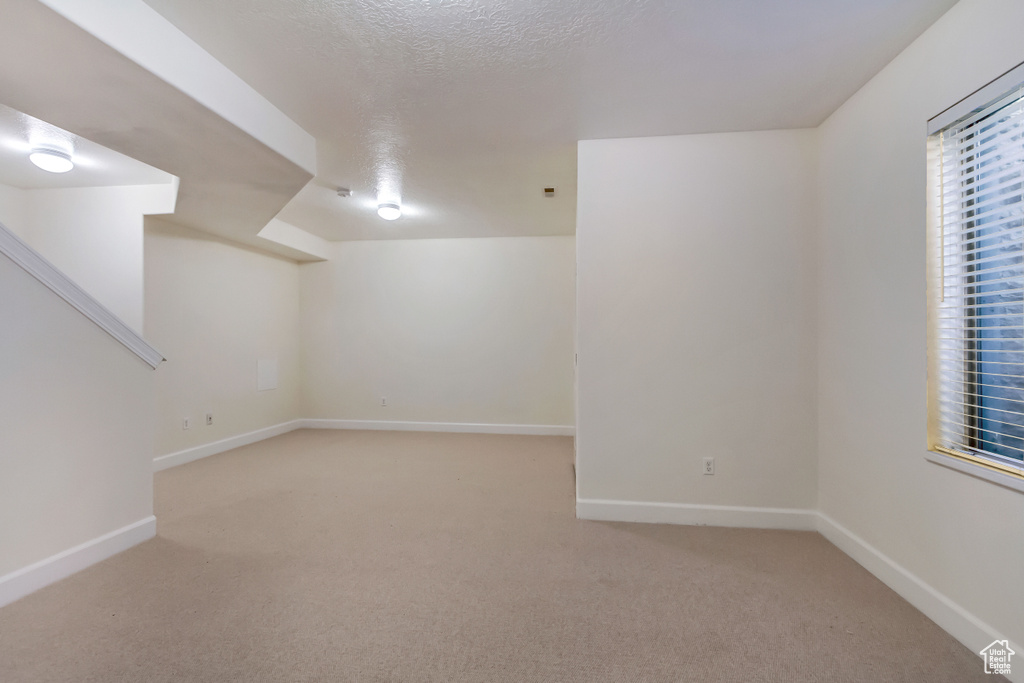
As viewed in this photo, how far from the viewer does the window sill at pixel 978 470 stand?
1.50 metres

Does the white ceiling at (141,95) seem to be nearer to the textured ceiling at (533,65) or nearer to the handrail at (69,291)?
the textured ceiling at (533,65)

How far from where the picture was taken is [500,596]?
198 centimetres

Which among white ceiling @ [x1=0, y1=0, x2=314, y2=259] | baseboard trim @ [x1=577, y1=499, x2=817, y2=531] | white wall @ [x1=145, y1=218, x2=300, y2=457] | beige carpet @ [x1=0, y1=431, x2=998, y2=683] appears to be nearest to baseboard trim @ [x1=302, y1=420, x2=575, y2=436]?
white wall @ [x1=145, y1=218, x2=300, y2=457]

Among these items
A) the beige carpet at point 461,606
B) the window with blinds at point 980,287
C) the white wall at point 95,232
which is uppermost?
the white wall at point 95,232

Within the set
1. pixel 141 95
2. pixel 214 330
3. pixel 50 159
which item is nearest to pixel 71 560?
pixel 141 95

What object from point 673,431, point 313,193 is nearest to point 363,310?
point 313,193

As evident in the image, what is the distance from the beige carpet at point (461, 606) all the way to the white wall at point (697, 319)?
0.38 meters

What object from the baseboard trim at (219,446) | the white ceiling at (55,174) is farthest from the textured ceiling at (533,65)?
the baseboard trim at (219,446)

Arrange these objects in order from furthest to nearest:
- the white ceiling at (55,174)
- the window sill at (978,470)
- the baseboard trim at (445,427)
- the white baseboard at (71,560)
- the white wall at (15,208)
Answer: the baseboard trim at (445,427) < the white wall at (15,208) < the white ceiling at (55,174) < the white baseboard at (71,560) < the window sill at (978,470)

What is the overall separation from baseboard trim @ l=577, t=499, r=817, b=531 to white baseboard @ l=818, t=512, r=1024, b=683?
0.17m

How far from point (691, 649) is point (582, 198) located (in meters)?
2.52

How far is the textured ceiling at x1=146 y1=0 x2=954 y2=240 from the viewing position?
5.65 feet

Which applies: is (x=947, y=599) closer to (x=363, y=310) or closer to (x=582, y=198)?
(x=582, y=198)

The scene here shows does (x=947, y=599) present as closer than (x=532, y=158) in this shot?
Yes
